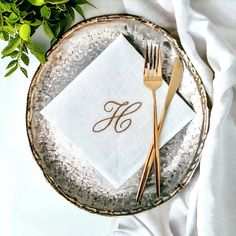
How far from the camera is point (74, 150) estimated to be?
0.77 meters

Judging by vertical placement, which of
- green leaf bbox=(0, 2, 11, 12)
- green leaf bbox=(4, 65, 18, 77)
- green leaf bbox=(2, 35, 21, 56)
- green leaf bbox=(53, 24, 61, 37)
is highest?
green leaf bbox=(0, 2, 11, 12)

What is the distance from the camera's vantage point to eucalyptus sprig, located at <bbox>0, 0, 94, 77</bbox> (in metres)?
0.70

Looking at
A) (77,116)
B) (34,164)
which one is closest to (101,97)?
(77,116)

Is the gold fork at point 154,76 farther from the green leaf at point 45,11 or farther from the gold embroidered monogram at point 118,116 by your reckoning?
the green leaf at point 45,11

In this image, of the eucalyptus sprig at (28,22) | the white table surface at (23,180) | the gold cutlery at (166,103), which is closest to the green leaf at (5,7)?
the eucalyptus sprig at (28,22)

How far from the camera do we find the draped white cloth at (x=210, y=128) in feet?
2.41

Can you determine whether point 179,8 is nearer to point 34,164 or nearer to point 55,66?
point 55,66

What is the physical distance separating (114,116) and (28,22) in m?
0.17

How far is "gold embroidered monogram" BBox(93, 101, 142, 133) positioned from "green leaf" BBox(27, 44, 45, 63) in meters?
0.11

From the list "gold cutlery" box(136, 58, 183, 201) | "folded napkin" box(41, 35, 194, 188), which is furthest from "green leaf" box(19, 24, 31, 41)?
"gold cutlery" box(136, 58, 183, 201)

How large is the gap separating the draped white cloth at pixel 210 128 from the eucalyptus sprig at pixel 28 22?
0.29ft

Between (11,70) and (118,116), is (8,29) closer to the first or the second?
(11,70)

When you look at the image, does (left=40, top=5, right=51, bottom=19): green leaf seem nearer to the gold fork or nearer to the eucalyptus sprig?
the eucalyptus sprig

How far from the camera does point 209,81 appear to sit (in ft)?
2.47
